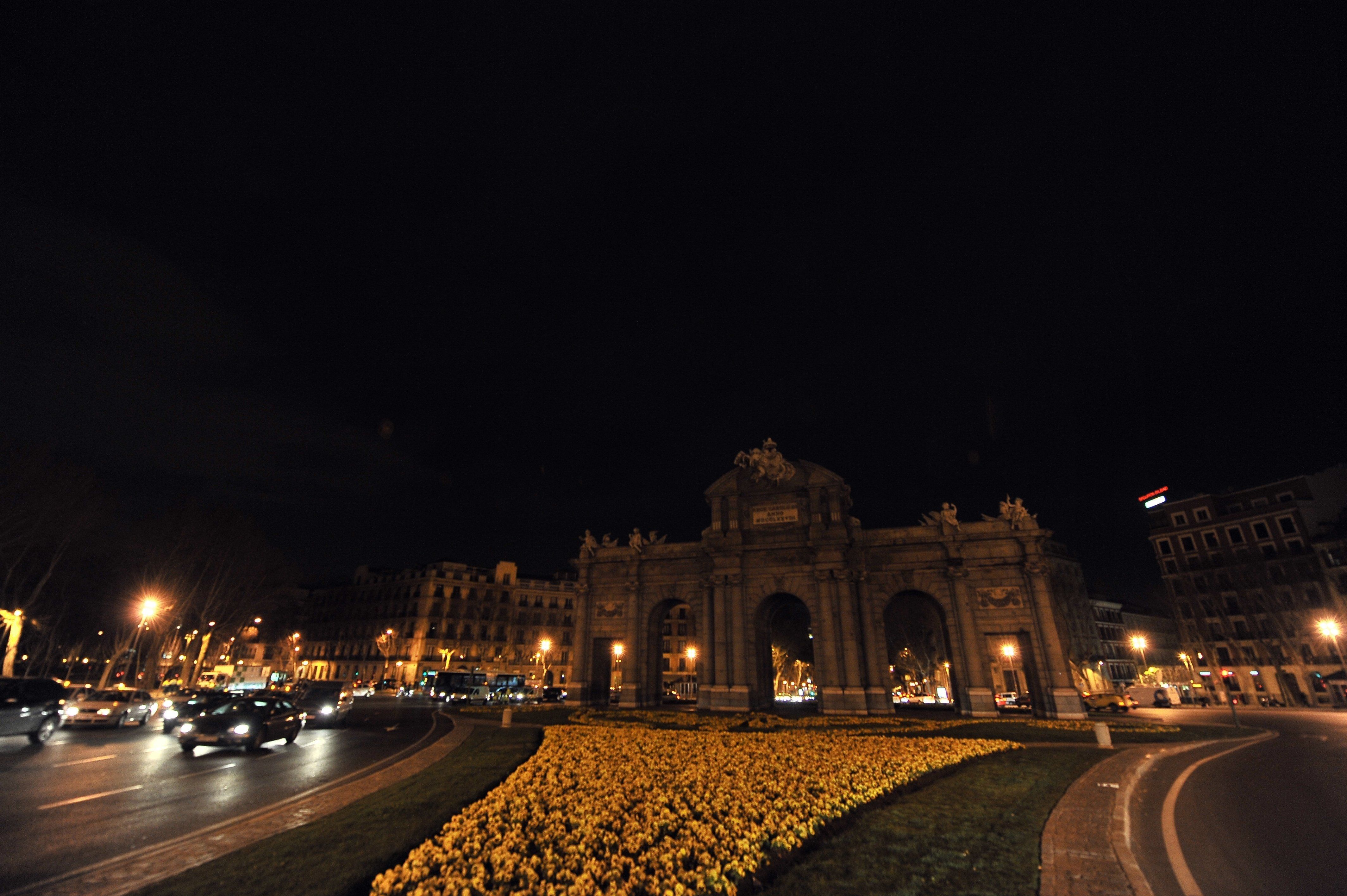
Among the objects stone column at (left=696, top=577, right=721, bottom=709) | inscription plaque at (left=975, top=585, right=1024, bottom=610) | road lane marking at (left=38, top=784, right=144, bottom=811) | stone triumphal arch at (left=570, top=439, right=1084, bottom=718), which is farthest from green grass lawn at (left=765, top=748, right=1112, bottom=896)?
stone column at (left=696, top=577, right=721, bottom=709)

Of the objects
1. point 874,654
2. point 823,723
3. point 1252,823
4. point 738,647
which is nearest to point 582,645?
point 738,647

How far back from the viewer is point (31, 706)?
18.7 m

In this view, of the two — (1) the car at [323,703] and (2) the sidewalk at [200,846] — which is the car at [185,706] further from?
(2) the sidewalk at [200,846]

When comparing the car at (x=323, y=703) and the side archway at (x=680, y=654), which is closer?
the car at (x=323, y=703)

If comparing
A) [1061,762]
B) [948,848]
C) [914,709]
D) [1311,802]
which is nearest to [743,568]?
[914,709]

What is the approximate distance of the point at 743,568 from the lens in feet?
141

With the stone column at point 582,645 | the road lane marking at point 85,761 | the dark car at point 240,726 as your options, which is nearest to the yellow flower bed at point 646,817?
the dark car at point 240,726

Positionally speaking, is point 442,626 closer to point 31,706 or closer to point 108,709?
point 108,709

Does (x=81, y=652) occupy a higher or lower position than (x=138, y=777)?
higher

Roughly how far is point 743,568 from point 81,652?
93477mm

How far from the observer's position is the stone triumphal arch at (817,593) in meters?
37.3

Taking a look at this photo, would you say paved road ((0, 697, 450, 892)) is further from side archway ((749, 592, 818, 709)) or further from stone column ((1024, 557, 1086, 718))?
stone column ((1024, 557, 1086, 718))

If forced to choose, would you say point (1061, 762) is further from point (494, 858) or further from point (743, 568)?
point (743, 568)

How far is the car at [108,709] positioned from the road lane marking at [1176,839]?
36.1 meters
